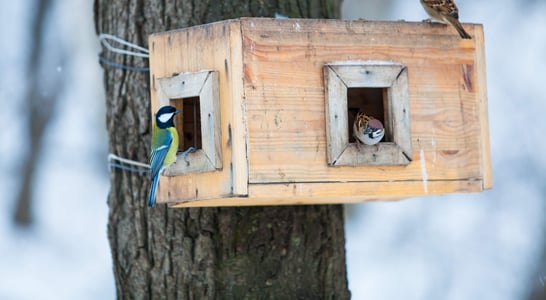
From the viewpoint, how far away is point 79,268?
8.52m

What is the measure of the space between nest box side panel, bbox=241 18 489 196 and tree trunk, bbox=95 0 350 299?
0.72 metres

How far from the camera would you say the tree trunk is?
4.60m

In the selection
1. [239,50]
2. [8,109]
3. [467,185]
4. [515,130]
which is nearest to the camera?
[239,50]

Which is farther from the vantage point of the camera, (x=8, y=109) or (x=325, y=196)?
(x=8, y=109)

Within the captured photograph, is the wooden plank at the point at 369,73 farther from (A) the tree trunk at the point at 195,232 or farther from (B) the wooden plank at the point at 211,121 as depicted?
(A) the tree trunk at the point at 195,232

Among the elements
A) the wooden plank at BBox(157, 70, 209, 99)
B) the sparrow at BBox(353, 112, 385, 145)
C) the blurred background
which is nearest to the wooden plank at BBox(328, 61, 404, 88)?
the sparrow at BBox(353, 112, 385, 145)

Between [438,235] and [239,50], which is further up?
[239,50]

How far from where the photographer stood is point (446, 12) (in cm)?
441

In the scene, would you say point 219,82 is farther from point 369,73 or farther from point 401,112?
point 401,112

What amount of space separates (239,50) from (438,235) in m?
4.63

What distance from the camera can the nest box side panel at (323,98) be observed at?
3.96 meters

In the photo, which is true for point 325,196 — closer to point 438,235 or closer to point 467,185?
point 467,185

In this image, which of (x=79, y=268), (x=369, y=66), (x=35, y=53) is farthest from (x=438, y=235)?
(x=369, y=66)

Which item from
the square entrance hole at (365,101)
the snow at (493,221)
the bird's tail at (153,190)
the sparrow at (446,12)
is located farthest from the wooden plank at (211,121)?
the snow at (493,221)
